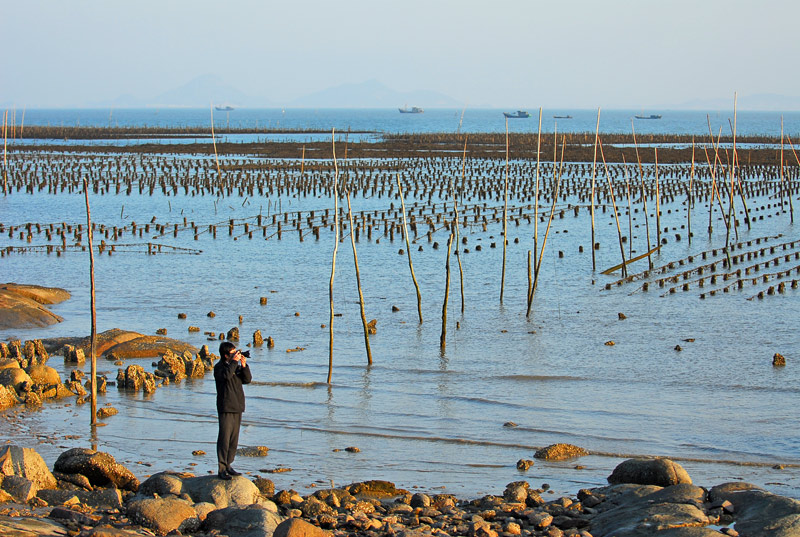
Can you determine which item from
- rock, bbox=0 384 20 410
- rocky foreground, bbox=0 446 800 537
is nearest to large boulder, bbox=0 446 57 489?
rocky foreground, bbox=0 446 800 537

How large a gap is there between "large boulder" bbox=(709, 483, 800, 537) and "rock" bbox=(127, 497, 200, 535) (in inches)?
164

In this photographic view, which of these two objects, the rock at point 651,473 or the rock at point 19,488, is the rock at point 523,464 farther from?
the rock at point 19,488

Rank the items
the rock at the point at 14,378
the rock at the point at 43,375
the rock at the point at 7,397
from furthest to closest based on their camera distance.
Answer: the rock at the point at 43,375
the rock at the point at 14,378
the rock at the point at 7,397

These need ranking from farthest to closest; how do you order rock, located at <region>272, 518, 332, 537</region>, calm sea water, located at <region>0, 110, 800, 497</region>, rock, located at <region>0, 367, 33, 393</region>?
rock, located at <region>0, 367, 33, 393</region>, calm sea water, located at <region>0, 110, 800, 497</region>, rock, located at <region>272, 518, 332, 537</region>

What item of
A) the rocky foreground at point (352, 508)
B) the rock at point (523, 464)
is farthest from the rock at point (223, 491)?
the rock at point (523, 464)

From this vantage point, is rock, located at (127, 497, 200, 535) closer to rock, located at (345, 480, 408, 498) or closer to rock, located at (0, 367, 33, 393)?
rock, located at (345, 480, 408, 498)

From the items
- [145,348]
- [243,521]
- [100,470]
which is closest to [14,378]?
[145,348]

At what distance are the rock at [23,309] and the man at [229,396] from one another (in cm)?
1057

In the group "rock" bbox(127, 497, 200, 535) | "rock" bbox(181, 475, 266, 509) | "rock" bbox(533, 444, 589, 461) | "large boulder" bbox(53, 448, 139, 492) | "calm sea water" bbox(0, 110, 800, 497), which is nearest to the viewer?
"rock" bbox(127, 497, 200, 535)

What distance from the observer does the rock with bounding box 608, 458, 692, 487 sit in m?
8.05

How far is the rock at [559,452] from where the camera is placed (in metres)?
9.57

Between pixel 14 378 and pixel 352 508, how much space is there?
20.5 feet

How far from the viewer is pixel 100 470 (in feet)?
25.9

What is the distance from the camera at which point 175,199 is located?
42.4m
